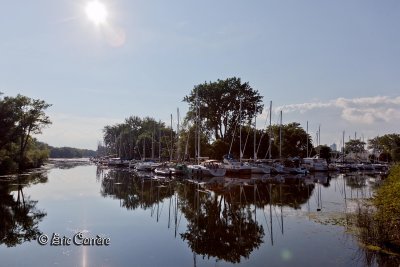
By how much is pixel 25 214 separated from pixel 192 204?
1451 centimetres

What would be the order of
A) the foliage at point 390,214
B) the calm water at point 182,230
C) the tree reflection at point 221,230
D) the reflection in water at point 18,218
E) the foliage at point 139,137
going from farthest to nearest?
the foliage at point 139,137 < the reflection in water at point 18,218 < the tree reflection at point 221,230 < the calm water at point 182,230 < the foliage at point 390,214

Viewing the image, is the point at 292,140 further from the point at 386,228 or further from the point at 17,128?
the point at 386,228

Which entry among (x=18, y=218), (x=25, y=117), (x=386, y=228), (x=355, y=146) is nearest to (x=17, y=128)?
(x=25, y=117)

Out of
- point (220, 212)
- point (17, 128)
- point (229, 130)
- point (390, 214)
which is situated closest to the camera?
point (390, 214)

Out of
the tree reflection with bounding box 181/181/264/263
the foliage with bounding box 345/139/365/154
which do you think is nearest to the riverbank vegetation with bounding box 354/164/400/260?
the tree reflection with bounding box 181/181/264/263

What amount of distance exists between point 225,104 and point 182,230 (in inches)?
3002

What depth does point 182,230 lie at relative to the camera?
24.0 m

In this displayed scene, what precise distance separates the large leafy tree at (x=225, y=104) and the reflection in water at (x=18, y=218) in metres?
64.1

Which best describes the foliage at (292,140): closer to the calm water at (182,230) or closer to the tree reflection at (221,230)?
the calm water at (182,230)

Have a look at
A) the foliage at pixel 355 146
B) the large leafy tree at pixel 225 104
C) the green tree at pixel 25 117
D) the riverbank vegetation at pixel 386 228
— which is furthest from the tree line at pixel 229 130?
the foliage at pixel 355 146

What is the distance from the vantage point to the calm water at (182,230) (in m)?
17.1

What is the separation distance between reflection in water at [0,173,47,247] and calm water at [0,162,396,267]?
52mm

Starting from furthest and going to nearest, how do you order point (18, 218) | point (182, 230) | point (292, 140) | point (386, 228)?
point (292, 140)
point (18, 218)
point (182, 230)
point (386, 228)

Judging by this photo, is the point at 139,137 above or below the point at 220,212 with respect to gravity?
above
